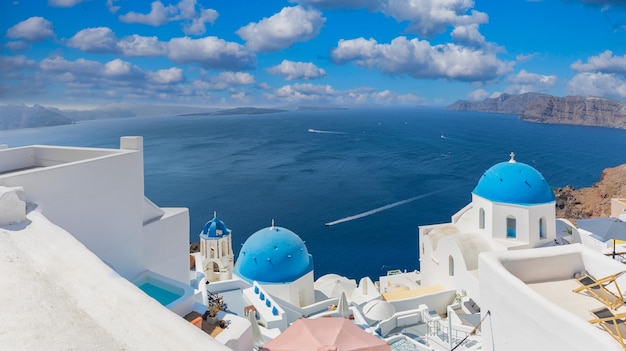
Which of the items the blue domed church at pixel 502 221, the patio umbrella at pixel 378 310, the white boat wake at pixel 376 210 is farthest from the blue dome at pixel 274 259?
the white boat wake at pixel 376 210

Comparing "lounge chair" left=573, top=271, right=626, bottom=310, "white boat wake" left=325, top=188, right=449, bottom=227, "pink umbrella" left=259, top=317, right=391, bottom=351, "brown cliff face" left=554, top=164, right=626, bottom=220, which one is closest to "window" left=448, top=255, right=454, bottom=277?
"pink umbrella" left=259, top=317, right=391, bottom=351

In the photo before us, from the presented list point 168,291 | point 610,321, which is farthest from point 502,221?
point 168,291

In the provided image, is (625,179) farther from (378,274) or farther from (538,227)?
(538,227)

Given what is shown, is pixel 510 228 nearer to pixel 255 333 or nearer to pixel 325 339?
pixel 325 339

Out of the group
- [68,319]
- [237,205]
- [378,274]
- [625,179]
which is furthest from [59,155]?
[625,179]

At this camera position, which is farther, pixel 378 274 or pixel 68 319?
pixel 378 274
